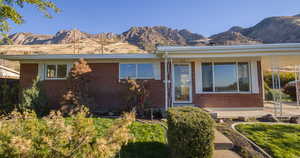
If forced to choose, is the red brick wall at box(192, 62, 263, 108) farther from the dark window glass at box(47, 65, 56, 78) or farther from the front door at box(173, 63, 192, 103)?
the dark window glass at box(47, 65, 56, 78)

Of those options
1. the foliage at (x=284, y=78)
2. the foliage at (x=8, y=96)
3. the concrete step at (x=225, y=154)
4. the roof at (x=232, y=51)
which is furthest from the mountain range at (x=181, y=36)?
the concrete step at (x=225, y=154)

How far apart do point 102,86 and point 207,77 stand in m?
5.54

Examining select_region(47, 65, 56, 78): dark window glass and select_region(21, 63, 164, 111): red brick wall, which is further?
select_region(47, 65, 56, 78): dark window glass

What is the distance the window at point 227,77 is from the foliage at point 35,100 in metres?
7.79

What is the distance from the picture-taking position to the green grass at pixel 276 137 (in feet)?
11.1

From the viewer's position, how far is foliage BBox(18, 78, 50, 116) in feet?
21.6

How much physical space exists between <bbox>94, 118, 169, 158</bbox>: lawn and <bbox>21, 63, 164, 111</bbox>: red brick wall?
297cm

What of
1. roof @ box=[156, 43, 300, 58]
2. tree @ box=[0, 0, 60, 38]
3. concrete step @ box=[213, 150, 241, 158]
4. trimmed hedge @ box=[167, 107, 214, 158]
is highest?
tree @ box=[0, 0, 60, 38]

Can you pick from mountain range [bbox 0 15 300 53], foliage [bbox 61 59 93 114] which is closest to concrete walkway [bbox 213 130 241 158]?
foliage [bbox 61 59 93 114]

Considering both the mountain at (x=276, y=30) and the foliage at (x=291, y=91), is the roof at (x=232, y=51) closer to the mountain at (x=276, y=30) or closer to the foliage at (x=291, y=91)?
the foliage at (x=291, y=91)

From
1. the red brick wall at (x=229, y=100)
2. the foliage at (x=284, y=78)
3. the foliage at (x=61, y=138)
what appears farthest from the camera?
the foliage at (x=284, y=78)

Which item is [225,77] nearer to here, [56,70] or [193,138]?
[193,138]

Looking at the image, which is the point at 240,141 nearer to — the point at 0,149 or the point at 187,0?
the point at 0,149

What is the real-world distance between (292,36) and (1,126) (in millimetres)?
68261
